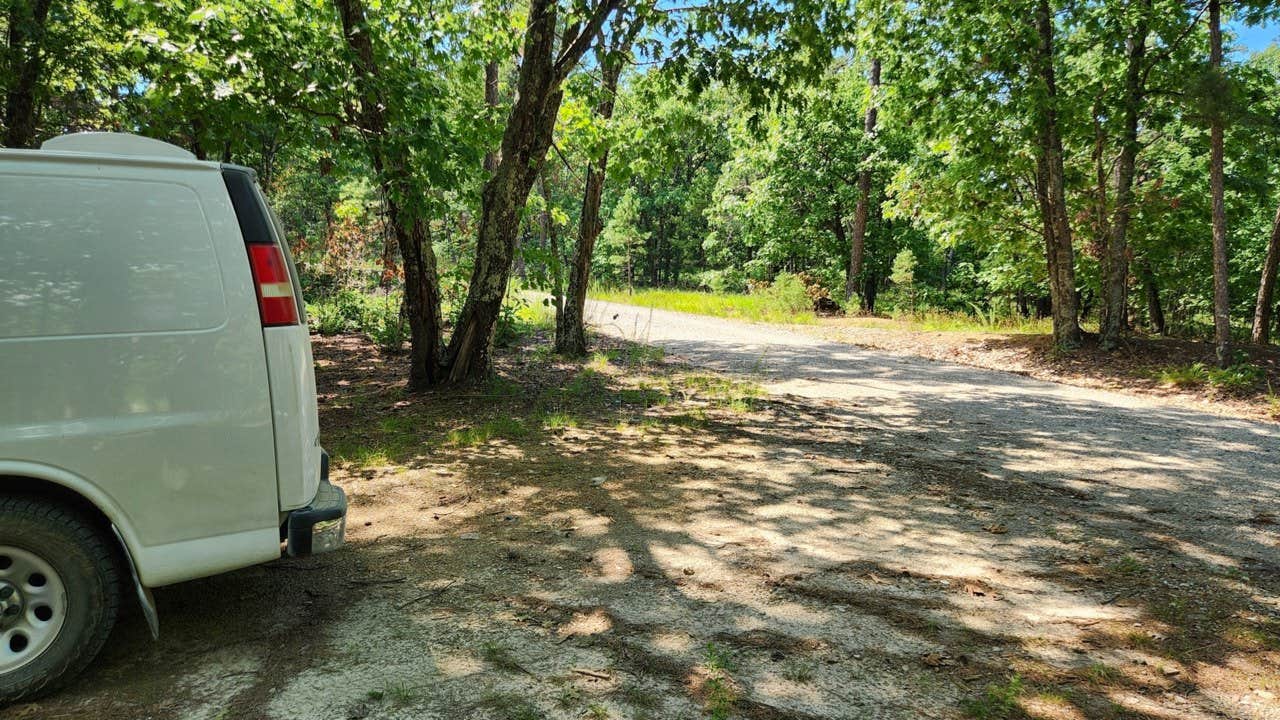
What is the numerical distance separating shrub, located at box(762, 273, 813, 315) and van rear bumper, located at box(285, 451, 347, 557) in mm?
17892

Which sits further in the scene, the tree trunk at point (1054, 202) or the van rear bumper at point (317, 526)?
the tree trunk at point (1054, 202)

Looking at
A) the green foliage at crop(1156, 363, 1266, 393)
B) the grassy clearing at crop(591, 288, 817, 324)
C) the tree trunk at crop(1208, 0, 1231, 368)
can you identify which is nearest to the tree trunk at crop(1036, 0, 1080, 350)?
the tree trunk at crop(1208, 0, 1231, 368)

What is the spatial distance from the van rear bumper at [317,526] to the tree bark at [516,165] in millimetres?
5195

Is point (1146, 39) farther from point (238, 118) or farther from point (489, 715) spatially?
point (489, 715)

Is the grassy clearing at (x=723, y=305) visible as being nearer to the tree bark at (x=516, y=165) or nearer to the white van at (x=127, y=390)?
the tree bark at (x=516, y=165)

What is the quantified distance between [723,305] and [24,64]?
1723cm

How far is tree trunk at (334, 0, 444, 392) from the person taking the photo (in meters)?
6.62

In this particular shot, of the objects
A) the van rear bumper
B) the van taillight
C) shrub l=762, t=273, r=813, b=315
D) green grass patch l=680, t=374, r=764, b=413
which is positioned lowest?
green grass patch l=680, t=374, r=764, b=413

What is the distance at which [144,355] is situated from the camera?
2.46 metres

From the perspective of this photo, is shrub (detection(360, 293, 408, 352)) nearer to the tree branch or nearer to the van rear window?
the tree branch

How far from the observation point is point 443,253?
14.8 m

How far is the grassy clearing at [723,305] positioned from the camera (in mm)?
19312

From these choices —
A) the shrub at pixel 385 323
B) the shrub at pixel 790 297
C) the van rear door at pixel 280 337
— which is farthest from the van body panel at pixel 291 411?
the shrub at pixel 790 297

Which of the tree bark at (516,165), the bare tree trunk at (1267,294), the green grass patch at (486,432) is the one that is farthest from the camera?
the bare tree trunk at (1267,294)
